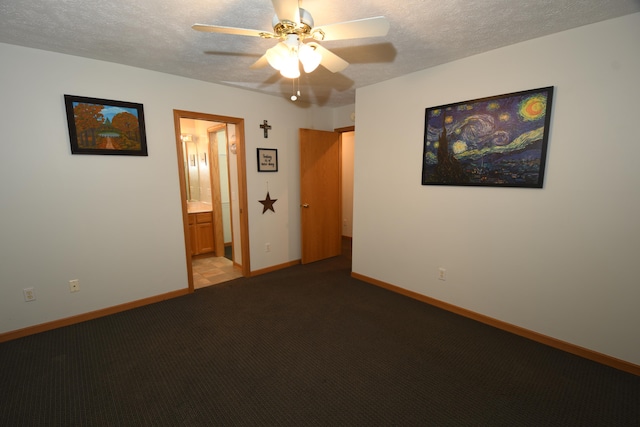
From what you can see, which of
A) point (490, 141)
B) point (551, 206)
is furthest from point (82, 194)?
point (551, 206)

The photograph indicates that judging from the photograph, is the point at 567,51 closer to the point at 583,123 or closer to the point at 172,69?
the point at 583,123

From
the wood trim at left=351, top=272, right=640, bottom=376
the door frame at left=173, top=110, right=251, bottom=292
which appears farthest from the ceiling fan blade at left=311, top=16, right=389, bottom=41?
the wood trim at left=351, top=272, right=640, bottom=376

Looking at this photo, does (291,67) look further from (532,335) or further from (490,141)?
(532,335)

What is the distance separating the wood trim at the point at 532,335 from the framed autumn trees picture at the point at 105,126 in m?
3.28

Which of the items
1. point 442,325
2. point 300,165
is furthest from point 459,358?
point 300,165

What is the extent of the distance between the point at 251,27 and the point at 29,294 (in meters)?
2.99

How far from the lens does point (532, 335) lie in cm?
239

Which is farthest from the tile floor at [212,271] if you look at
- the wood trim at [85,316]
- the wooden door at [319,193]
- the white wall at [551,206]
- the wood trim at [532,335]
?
the white wall at [551,206]

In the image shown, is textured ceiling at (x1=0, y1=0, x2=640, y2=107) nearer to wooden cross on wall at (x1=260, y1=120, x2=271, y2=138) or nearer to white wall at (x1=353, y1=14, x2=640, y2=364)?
white wall at (x1=353, y1=14, x2=640, y2=364)

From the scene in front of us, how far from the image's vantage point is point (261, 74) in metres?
2.96

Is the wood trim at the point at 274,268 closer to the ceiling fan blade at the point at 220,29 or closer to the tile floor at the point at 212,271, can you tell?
the tile floor at the point at 212,271

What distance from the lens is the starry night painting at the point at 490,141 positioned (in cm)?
221

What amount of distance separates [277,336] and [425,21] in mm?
2750

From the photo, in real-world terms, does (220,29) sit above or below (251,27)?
below
